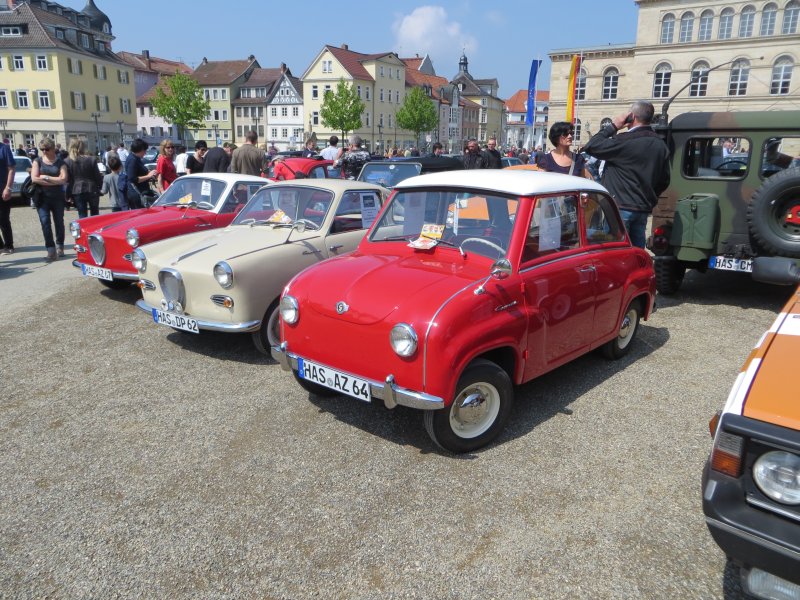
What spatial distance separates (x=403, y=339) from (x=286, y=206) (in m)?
3.48

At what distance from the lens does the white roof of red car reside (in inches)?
165

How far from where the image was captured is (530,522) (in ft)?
10.4

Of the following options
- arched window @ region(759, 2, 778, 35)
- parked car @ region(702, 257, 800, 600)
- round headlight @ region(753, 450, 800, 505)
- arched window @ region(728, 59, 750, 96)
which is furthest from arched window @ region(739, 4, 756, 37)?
round headlight @ region(753, 450, 800, 505)

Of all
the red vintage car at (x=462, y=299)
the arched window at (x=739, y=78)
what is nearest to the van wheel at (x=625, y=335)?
the red vintage car at (x=462, y=299)

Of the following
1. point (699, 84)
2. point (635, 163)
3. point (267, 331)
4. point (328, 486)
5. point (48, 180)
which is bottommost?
point (328, 486)

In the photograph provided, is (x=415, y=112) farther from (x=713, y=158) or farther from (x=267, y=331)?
(x=267, y=331)

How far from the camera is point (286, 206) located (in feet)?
21.1

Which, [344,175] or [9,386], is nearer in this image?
[9,386]

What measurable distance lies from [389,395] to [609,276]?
2315mm

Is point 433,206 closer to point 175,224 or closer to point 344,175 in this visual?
point 175,224

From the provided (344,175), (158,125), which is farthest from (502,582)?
(158,125)

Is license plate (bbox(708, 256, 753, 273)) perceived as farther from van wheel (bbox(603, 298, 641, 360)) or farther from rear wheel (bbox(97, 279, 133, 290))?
rear wheel (bbox(97, 279, 133, 290))

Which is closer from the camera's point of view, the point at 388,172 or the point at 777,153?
the point at 777,153

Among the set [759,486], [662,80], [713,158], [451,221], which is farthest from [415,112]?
[759,486]
